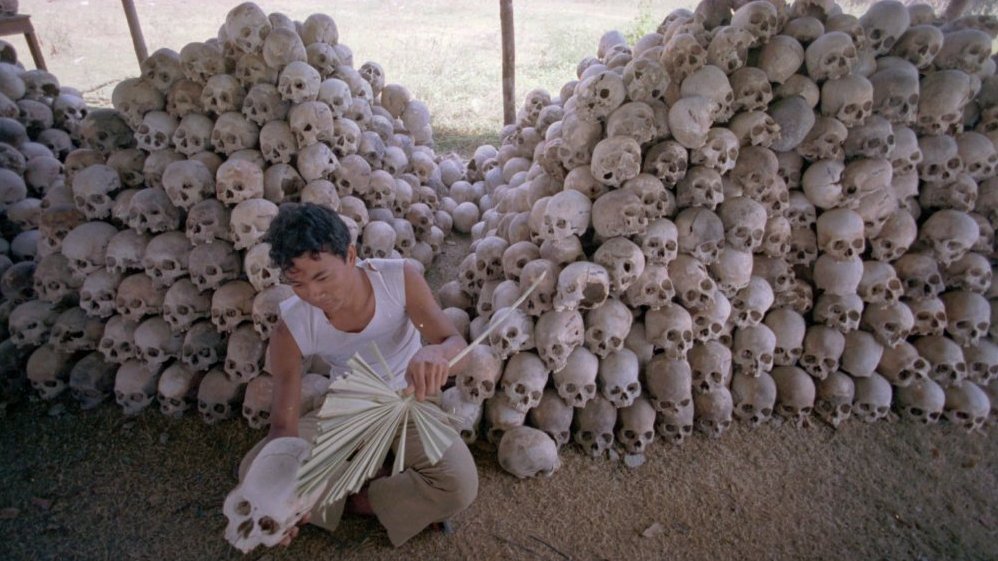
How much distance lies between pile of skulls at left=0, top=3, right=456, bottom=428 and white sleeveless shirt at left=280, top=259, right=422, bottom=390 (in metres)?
0.61

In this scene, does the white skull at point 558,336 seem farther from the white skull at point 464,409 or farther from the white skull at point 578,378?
the white skull at point 464,409

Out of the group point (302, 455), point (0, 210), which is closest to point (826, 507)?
point (302, 455)

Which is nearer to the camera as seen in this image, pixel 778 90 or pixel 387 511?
pixel 387 511

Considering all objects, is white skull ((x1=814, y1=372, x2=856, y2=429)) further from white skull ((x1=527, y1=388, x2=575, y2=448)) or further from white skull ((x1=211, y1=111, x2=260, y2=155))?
white skull ((x1=211, y1=111, x2=260, y2=155))

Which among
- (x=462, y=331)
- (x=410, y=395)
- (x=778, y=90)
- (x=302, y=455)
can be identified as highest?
(x=778, y=90)

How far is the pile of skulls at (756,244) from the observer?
9.43 feet

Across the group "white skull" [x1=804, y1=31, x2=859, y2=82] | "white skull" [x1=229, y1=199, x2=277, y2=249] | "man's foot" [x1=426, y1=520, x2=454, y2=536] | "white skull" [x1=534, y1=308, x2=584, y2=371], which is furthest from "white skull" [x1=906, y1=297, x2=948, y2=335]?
"white skull" [x1=229, y1=199, x2=277, y2=249]

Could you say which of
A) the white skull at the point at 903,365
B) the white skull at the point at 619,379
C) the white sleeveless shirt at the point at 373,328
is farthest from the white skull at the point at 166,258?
the white skull at the point at 903,365

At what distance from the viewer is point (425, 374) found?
1983 mm

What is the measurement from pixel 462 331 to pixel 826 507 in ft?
6.33

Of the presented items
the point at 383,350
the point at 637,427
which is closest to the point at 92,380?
the point at 383,350

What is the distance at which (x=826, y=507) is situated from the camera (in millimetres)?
2748

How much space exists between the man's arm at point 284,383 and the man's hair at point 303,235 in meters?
0.43

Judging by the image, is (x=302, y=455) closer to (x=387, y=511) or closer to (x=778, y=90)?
(x=387, y=511)
